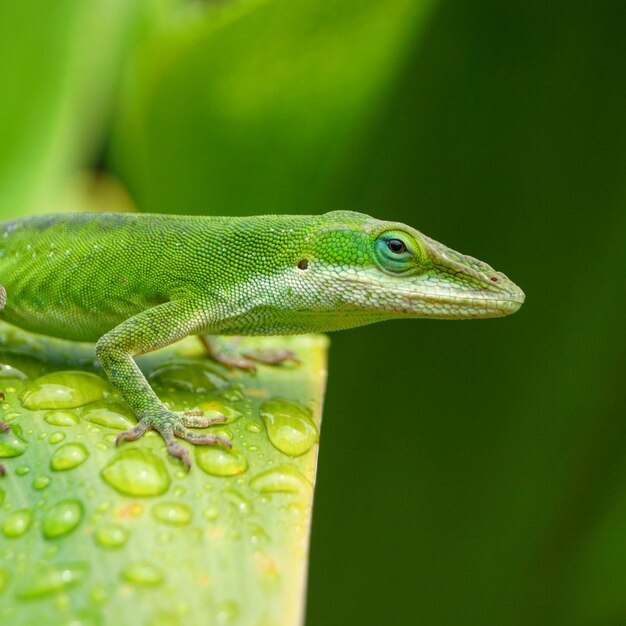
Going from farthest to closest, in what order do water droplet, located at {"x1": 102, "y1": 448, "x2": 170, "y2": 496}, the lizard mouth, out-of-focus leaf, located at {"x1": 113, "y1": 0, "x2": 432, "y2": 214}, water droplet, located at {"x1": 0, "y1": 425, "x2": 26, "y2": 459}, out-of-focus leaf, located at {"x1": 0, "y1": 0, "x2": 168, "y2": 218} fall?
1. out-of-focus leaf, located at {"x1": 0, "y1": 0, "x2": 168, "y2": 218}
2. out-of-focus leaf, located at {"x1": 113, "y1": 0, "x2": 432, "y2": 214}
3. the lizard mouth
4. water droplet, located at {"x1": 0, "y1": 425, "x2": 26, "y2": 459}
5. water droplet, located at {"x1": 102, "y1": 448, "x2": 170, "y2": 496}

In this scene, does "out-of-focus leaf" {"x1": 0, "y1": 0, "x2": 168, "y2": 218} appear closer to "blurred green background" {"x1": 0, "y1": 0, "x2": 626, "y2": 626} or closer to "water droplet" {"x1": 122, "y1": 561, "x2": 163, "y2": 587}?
"blurred green background" {"x1": 0, "y1": 0, "x2": 626, "y2": 626}

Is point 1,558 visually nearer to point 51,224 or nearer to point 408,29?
point 51,224

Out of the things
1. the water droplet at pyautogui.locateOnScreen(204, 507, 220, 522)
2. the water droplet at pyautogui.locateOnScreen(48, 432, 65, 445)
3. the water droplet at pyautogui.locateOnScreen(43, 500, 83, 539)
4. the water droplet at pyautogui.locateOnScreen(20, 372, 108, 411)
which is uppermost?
the water droplet at pyautogui.locateOnScreen(204, 507, 220, 522)

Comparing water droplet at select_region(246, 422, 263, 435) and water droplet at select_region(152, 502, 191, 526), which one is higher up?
water droplet at select_region(152, 502, 191, 526)

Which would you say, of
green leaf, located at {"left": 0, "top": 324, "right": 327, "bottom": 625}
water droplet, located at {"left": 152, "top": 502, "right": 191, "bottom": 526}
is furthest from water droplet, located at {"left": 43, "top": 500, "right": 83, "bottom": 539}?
water droplet, located at {"left": 152, "top": 502, "right": 191, "bottom": 526}

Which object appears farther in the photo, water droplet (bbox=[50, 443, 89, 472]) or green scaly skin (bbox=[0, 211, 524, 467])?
green scaly skin (bbox=[0, 211, 524, 467])

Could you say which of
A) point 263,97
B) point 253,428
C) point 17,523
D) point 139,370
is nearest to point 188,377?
point 139,370

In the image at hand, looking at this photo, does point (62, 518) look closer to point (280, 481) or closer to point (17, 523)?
point (17, 523)
